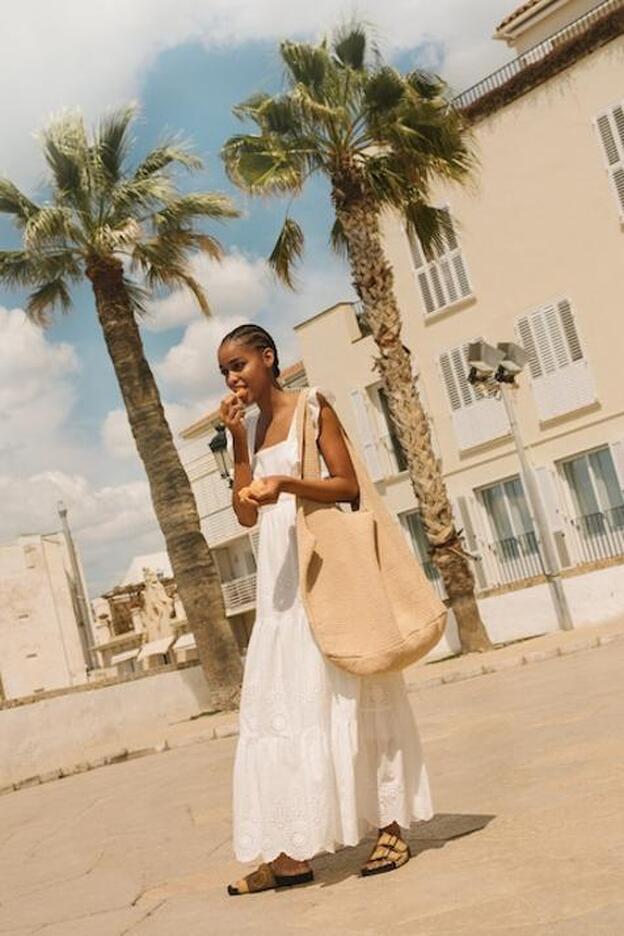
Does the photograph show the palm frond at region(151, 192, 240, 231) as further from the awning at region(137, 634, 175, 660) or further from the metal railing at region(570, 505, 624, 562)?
the awning at region(137, 634, 175, 660)

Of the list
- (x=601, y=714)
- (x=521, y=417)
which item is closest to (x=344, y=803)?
(x=601, y=714)

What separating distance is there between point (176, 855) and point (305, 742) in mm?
2245

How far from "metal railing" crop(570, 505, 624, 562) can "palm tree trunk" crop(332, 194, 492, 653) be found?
22.6 ft

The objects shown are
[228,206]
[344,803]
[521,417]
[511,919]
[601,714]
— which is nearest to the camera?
[511,919]

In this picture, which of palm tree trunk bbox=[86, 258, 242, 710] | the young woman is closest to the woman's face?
the young woman

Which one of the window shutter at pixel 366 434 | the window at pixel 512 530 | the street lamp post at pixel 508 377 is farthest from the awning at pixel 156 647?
the street lamp post at pixel 508 377

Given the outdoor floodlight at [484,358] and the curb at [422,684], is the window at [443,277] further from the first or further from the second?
the curb at [422,684]

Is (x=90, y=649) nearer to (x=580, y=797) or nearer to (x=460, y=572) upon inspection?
(x=460, y=572)

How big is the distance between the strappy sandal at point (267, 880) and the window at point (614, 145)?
2534 centimetres

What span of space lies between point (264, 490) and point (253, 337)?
732 mm

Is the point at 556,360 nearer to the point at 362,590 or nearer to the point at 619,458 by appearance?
the point at 619,458

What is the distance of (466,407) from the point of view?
106 ft

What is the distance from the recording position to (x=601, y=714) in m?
8.25

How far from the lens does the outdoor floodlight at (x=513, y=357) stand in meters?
23.2
